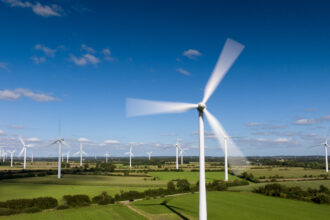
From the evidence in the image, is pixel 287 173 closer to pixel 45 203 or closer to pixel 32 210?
pixel 45 203

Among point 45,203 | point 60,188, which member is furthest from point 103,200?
point 60,188

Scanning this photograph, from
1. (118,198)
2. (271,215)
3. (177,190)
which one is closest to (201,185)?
(271,215)

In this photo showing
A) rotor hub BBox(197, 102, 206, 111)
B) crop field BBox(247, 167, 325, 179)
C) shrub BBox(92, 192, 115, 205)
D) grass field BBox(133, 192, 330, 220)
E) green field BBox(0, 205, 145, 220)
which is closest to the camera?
rotor hub BBox(197, 102, 206, 111)

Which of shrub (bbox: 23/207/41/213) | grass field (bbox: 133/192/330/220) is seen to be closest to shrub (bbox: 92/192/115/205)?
grass field (bbox: 133/192/330/220)

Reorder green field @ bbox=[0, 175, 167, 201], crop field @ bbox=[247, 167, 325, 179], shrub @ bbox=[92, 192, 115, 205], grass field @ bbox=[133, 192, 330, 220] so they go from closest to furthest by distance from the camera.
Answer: grass field @ bbox=[133, 192, 330, 220]
shrub @ bbox=[92, 192, 115, 205]
green field @ bbox=[0, 175, 167, 201]
crop field @ bbox=[247, 167, 325, 179]

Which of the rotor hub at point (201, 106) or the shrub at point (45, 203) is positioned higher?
the rotor hub at point (201, 106)

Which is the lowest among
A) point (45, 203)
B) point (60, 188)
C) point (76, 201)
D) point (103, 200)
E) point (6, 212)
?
point (60, 188)

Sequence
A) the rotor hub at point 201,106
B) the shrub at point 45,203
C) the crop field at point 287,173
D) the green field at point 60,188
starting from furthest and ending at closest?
the crop field at point 287,173, the green field at point 60,188, the shrub at point 45,203, the rotor hub at point 201,106

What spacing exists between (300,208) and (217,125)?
3863 cm

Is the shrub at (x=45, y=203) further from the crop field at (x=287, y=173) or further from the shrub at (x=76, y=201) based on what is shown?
the crop field at (x=287, y=173)

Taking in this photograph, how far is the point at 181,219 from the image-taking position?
43.8 metres

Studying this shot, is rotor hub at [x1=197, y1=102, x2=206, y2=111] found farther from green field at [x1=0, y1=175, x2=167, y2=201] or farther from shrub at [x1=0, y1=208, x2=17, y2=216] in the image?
green field at [x1=0, y1=175, x2=167, y2=201]

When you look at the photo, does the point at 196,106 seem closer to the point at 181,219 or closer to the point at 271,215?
the point at 181,219

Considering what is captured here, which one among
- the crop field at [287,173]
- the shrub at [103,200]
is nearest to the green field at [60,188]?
the shrub at [103,200]
